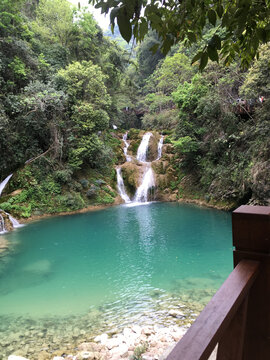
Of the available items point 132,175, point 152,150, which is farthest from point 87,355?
point 152,150

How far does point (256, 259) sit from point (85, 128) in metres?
13.4

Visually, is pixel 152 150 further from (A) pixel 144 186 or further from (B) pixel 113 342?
(B) pixel 113 342

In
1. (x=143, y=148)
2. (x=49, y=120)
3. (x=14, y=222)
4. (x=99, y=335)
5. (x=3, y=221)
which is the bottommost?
(x=99, y=335)

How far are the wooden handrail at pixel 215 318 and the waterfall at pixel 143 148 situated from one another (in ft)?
53.7

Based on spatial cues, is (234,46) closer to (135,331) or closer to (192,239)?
(135,331)

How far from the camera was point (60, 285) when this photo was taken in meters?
5.38

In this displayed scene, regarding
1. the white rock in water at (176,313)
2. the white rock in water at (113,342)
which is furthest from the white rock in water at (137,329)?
the white rock in water at (176,313)

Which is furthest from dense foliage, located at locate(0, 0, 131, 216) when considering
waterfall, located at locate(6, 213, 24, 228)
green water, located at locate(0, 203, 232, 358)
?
green water, located at locate(0, 203, 232, 358)

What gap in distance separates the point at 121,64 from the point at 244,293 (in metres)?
19.7

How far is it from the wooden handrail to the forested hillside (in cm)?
887

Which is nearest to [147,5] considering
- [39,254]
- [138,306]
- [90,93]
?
[138,306]

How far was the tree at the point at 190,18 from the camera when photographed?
875 mm

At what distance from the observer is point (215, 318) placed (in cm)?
62

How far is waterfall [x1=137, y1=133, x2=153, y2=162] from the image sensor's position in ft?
56.5
